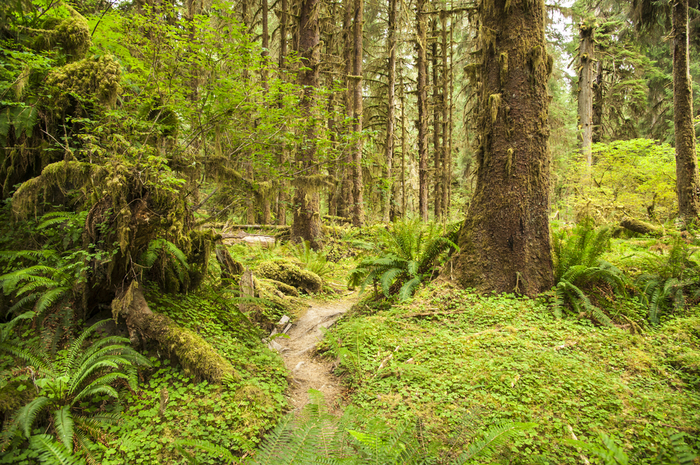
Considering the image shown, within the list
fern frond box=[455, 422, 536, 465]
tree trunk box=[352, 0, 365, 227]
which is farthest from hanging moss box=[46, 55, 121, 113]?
tree trunk box=[352, 0, 365, 227]

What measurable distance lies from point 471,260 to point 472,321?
1.10 m

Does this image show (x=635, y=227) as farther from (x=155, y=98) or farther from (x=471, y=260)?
(x=155, y=98)

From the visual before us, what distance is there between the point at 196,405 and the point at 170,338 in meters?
0.80

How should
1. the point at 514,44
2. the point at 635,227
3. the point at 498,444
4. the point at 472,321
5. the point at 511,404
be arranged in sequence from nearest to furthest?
the point at 498,444 < the point at 511,404 < the point at 472,321 < the point at 514,44 < the point at 635,227

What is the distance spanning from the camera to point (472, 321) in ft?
14.2

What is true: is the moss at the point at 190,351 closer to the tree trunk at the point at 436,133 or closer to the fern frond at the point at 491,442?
the fern frond at the point at 491,442

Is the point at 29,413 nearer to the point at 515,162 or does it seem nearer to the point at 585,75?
the point at 515,162

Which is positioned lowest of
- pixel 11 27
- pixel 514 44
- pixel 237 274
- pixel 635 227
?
pixel 237 274

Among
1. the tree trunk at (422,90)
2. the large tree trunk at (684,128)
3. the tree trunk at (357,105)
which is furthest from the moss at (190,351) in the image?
the tree trunk at (422,90)

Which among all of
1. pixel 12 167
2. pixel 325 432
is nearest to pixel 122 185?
pixel 12 167

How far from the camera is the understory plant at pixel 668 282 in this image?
4.29 metres

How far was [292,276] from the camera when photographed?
7477 millimetres

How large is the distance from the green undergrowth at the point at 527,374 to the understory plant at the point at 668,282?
290 mm

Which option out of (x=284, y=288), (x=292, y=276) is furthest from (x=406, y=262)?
(x=292, y=276)
